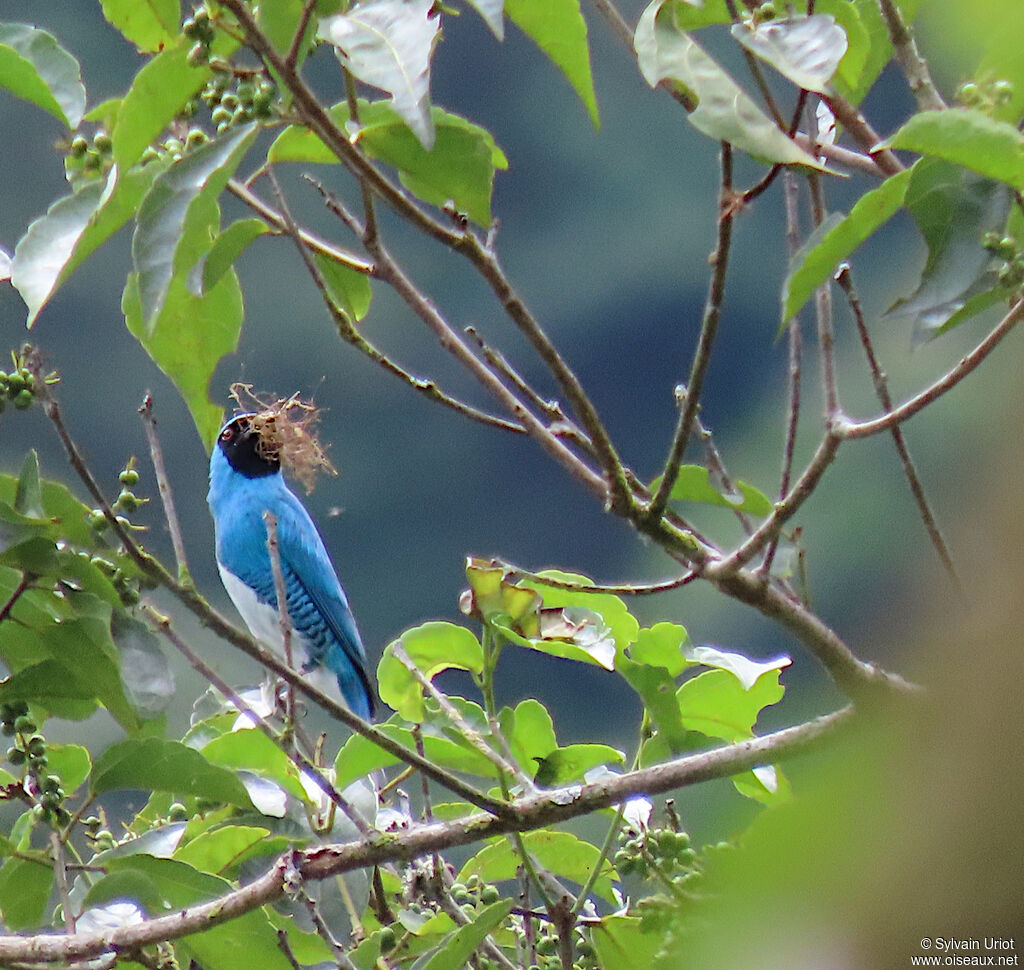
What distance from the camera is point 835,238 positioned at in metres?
0.71

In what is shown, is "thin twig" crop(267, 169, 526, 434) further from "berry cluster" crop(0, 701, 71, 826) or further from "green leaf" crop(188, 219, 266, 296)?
"berry cluster" crop(0, 701, 71, 826)

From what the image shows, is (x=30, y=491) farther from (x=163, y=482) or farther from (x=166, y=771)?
(x=166, y=771)

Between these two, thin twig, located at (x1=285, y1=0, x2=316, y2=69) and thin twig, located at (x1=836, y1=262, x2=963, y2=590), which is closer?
thin twig, located at (x1=285, y1=0, x2=316, y2=69)

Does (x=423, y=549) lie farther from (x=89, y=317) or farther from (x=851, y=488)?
(x=851, y=488)

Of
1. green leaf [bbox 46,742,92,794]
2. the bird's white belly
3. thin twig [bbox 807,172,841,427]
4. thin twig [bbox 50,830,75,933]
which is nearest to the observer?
thin twig [bbox 807,172,841,427]

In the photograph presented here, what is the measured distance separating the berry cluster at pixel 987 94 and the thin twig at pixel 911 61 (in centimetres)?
11

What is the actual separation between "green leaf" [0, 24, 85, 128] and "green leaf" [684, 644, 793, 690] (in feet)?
1.94

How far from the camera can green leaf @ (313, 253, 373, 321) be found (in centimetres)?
101

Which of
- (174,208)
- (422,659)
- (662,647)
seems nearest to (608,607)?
(662,647)

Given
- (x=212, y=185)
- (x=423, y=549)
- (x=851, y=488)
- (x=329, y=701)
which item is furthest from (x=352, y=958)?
(x=423, y=549)

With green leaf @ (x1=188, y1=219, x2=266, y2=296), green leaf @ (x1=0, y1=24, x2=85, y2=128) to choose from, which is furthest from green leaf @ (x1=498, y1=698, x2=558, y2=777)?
green leaf @ (x1=0, y1=24, x2=85, y2=128)

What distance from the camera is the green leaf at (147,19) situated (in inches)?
35.6

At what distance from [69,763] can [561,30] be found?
0.79 meters

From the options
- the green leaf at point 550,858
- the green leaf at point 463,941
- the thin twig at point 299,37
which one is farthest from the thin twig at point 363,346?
the green leaf at point 550,858
